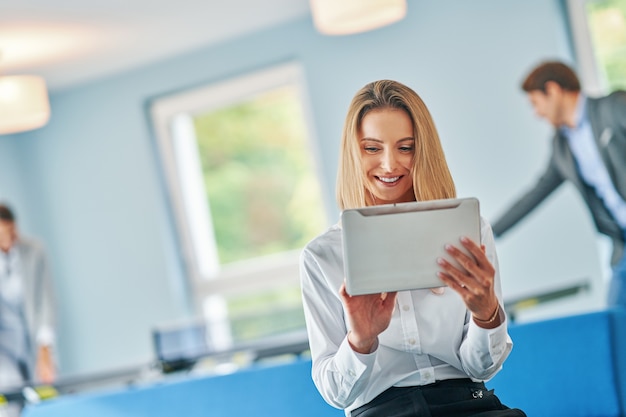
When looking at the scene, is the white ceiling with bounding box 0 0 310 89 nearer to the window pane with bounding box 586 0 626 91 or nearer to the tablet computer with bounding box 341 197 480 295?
the window pane with bounding box 586 0 626 91

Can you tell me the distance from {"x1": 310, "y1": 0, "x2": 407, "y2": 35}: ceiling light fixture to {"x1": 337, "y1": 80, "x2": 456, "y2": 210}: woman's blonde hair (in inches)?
107

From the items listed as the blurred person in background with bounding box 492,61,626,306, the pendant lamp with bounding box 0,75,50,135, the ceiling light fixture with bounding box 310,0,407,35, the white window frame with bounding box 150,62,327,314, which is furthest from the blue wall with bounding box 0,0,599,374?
the pendant lamp with bounding box 0,75,50,135

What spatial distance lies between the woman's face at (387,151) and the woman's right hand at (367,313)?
0.28m

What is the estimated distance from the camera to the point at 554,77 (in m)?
4.57

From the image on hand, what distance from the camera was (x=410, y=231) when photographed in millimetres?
1793

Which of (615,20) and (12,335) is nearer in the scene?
(12,335)

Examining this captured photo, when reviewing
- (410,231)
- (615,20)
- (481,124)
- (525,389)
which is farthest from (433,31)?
(410,231)

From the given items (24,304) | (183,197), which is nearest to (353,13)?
(24,304)

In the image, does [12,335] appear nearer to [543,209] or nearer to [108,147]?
[108,147]

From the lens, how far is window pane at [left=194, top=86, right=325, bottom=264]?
32.2 ft

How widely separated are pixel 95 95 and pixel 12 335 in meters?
2.77

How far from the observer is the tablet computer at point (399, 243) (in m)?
1.79

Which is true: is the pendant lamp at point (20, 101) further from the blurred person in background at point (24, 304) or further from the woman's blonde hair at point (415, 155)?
the woman's blonde hair at point (415, 155)

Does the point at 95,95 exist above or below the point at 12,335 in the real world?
above
